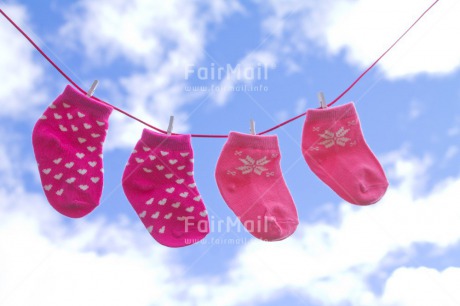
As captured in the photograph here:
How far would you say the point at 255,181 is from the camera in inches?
124

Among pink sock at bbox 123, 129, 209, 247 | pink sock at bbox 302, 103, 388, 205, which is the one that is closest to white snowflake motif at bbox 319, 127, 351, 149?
pink sock at bbox 302, 103, 388, 205

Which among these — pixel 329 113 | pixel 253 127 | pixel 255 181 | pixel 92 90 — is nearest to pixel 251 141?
pixel 253 127

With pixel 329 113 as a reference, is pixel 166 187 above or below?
below

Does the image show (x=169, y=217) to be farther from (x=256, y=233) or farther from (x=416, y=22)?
(x=416, y=22)

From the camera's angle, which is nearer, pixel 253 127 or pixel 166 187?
pixel 166 187

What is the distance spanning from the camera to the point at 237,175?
3.13 m

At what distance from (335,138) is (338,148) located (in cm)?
6

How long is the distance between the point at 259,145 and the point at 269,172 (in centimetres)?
17

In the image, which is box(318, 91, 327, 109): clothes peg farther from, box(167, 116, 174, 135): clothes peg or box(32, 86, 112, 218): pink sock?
box(32, 86, 112, 218): pink sock

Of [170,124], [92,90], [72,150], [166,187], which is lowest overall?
[166,187]

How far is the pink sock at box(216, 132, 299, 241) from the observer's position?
9.85ft

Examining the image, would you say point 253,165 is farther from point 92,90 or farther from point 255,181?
point 92,90

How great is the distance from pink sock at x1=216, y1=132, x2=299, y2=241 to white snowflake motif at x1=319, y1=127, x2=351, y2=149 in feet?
0.95

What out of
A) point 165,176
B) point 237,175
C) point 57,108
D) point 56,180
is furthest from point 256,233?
point 57,108
